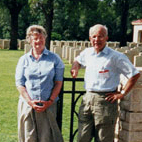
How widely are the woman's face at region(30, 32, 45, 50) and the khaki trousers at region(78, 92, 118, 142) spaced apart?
78cm

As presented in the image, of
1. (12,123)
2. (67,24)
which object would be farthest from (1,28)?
(12,123)

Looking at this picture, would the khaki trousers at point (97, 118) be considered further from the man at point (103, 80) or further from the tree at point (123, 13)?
the tree at point (123, 13)

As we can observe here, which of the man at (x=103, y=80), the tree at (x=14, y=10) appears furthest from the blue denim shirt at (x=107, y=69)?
the tree at (x=14, y=10)

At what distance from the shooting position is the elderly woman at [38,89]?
3975mm

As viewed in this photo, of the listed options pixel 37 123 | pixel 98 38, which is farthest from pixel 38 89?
pixel 98 38

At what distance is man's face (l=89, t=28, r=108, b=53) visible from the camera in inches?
156

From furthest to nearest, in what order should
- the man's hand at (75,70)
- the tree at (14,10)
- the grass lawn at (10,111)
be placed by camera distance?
the tree at (14,10), the grass lawn at (10,111), the man's hand at (75,70)

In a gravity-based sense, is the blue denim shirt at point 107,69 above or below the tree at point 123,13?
below

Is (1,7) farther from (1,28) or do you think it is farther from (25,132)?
(25,132)

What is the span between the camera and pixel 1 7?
31.7m

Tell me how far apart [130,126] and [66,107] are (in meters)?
3.75

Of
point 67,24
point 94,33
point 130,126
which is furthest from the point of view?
point 67,24

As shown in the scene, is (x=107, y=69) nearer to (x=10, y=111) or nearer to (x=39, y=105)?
(x=39, y=105)

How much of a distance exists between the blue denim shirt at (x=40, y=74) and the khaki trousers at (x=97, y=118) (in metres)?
0.45
